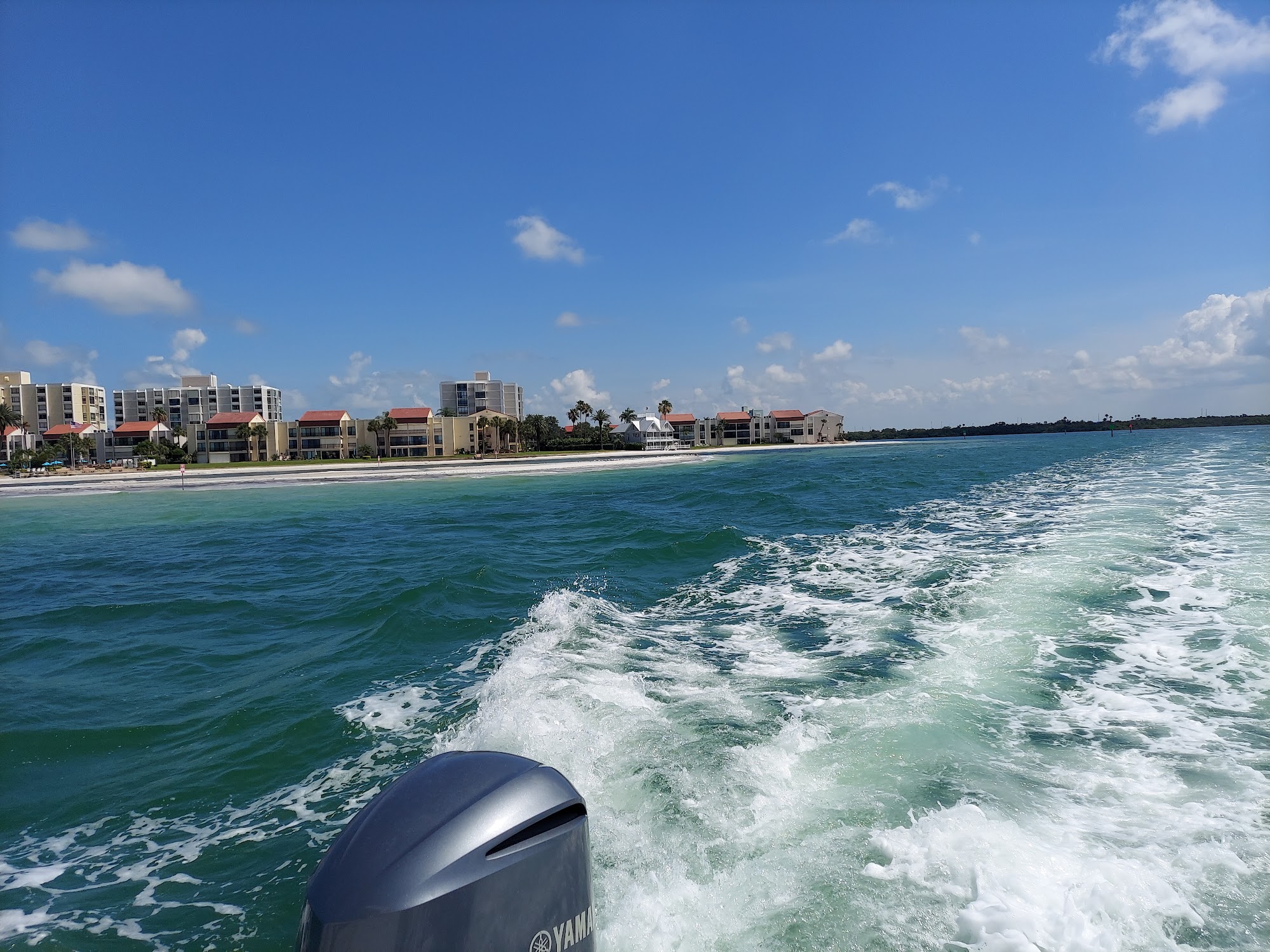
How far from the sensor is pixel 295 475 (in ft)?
177

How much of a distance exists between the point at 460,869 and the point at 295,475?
59.3m

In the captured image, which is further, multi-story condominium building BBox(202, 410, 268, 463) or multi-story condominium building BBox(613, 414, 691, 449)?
multi-story condominium building BBox(613, 414, 691, 449)

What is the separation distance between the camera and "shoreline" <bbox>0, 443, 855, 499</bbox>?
159 feet

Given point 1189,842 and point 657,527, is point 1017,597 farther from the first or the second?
point 657,527

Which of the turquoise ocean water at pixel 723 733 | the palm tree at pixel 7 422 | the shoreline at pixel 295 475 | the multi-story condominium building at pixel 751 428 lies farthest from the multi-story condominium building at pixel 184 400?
the turquoise ocean water at pixel 723 733

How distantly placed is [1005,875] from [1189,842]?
1193 mm

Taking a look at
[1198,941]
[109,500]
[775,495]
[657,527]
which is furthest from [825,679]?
[109,500]

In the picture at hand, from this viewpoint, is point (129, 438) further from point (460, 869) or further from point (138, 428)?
point (460, 869)

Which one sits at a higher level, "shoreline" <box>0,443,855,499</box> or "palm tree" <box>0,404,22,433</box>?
"palm tree" <box>0,404,22,433</box>

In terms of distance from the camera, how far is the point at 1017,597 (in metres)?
8.84

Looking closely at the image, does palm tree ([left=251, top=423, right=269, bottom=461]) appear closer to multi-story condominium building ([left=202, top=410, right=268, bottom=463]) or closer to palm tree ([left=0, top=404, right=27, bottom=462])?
multi-story condominium building ([left=202, top=410, right=268, bottom=463])

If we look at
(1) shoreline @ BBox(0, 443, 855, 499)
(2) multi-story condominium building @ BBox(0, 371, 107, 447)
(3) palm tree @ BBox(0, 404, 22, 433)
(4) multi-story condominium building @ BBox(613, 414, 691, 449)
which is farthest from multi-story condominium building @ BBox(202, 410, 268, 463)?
(4) multi-story condominium building @ BBox(613, 414, 691, 449)

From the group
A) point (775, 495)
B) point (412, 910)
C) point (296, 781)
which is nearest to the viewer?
point (412, 910)

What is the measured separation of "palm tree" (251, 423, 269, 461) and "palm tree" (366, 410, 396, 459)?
13291 millimetres
